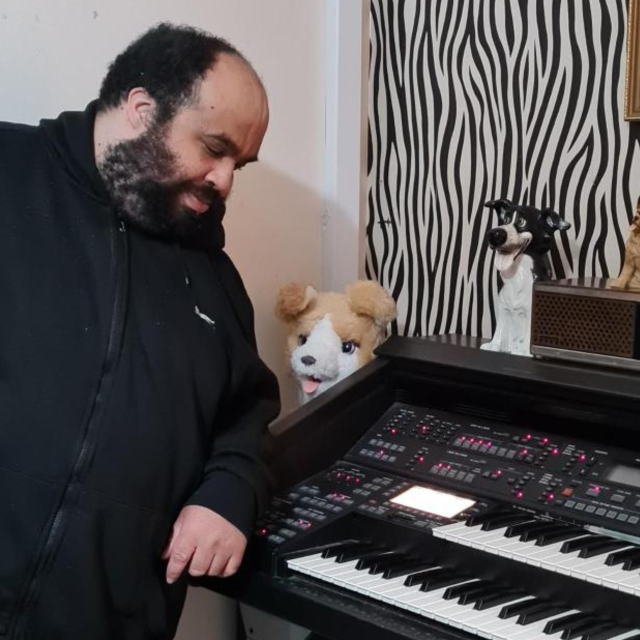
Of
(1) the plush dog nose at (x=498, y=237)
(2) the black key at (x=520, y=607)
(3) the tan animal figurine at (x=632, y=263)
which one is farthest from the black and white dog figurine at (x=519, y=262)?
(2) the black key at (x=520, y=607)

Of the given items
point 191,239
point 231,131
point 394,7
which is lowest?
point 191,239

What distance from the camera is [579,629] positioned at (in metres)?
1.06

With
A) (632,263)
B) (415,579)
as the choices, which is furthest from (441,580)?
(632,263)

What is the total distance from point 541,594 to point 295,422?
19.4 inches

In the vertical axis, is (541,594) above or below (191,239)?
below

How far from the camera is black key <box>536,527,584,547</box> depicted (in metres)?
1.20

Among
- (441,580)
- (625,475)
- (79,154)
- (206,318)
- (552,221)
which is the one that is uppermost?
(79,154)

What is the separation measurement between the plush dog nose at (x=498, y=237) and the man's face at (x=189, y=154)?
20.7 inches

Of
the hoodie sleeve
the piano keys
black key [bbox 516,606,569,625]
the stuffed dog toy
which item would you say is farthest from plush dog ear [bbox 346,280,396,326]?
black key [bbox 516,606,569,625]

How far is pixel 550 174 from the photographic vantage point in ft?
5.87

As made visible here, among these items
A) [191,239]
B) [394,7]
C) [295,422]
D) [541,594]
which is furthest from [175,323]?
[394,7]

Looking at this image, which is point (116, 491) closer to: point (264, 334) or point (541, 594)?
point (541, 594)

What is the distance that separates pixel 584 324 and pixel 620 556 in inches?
15.7

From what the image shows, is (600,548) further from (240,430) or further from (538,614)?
(240,430)
